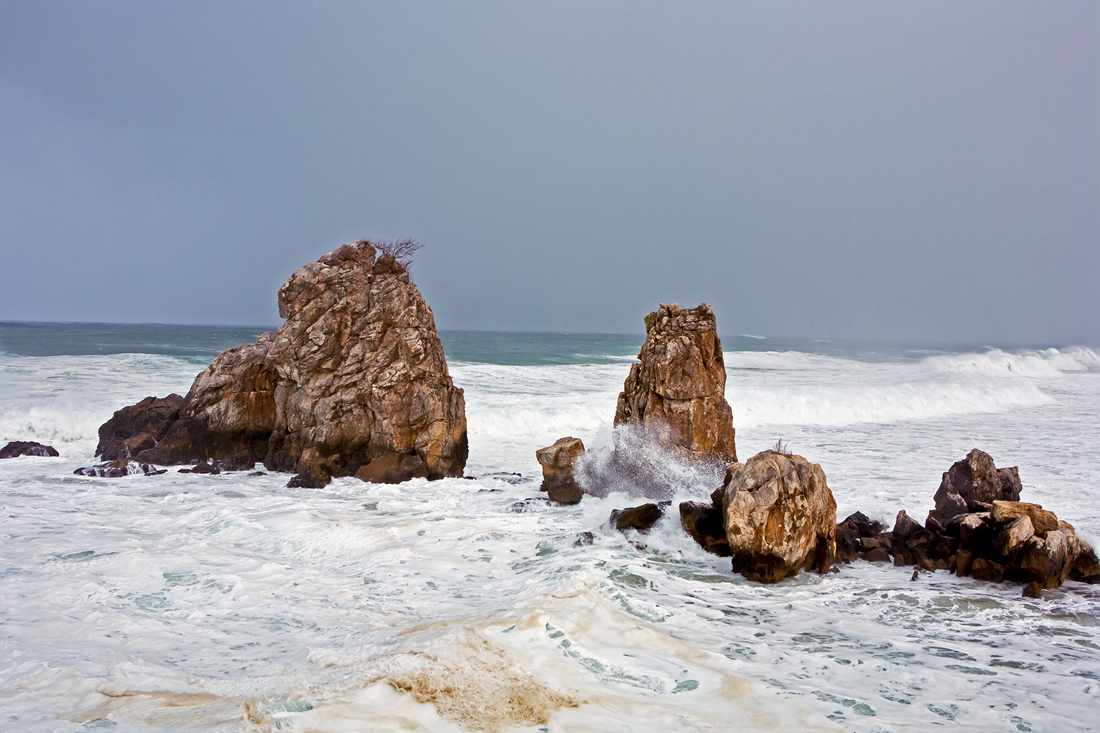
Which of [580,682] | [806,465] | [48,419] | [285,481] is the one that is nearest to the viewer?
[580,682]

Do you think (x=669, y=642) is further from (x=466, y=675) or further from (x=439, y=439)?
(x=439, y=439)

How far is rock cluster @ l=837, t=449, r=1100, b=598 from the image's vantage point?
7266 millimetres

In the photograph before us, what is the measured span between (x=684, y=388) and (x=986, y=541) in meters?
4.84

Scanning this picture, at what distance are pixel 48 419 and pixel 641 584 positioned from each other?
17567 mm

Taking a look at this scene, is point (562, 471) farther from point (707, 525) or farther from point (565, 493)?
point (707, 525)

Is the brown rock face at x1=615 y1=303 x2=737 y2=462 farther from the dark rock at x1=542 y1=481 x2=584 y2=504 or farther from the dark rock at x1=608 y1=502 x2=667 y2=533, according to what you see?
the dark rock at x1=608 y1=502 x2=667 y2=533

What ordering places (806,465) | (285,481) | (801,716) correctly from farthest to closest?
(285,481), (806,465), (801,716)

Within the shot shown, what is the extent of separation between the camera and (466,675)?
4668 mm

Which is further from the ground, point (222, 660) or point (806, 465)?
point (806, 465)

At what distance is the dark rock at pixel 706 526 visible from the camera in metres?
8.36

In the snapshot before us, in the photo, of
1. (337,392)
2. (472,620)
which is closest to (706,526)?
(472,620)

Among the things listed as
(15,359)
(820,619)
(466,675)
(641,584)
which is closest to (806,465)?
(820,619)

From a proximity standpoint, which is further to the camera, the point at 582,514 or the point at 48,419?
the point at 48,419

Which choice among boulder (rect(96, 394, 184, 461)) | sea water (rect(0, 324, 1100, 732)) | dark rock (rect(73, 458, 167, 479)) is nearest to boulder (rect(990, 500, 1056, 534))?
sea water (rect(0, 324, 1100, 732))
